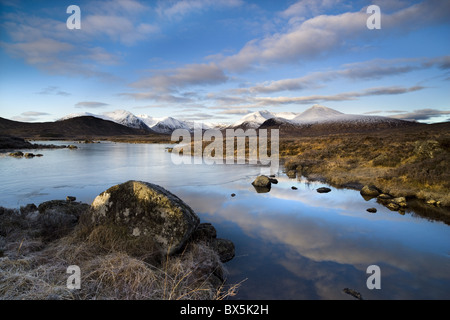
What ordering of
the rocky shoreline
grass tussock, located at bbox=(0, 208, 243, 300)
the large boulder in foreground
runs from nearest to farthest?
grass tussock, located at bbox=(0, 208, 243, 300), the rocky shoreline, the large boulder in foreground

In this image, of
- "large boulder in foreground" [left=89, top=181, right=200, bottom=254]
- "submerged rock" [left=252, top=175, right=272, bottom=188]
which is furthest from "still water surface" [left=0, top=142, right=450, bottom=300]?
"large boulder in foreground" [left=89, top=181, right=200, bottom=254]

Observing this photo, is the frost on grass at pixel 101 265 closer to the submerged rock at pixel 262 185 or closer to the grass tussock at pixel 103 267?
the grass tussock at pixel 103 267

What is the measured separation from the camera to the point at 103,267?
5.29 meters

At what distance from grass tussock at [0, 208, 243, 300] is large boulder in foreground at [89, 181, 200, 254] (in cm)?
28

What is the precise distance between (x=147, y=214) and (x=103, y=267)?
5.55ft

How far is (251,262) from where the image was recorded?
7.11 m

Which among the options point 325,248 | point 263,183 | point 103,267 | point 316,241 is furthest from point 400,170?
point 103,267

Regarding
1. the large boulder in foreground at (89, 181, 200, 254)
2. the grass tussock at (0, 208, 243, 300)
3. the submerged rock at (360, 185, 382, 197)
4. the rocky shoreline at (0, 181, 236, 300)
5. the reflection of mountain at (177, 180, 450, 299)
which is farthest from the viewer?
the submerged rock at (360, 185, 382, 197)

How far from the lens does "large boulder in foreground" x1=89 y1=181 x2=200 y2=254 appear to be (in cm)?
647

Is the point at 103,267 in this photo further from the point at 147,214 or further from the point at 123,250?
the point at 147,214

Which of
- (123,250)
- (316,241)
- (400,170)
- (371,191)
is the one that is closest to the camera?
(123,250)

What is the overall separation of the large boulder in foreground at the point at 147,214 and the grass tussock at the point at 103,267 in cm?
28

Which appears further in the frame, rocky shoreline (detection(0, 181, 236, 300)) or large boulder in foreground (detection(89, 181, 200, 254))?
large boulder in foreground (detection(89, 181, 200, 254))

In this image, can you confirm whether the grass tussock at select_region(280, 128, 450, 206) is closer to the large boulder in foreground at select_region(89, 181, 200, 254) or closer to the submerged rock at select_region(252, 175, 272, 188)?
the submerged rock at select_region(252, 175, 272, 188)
